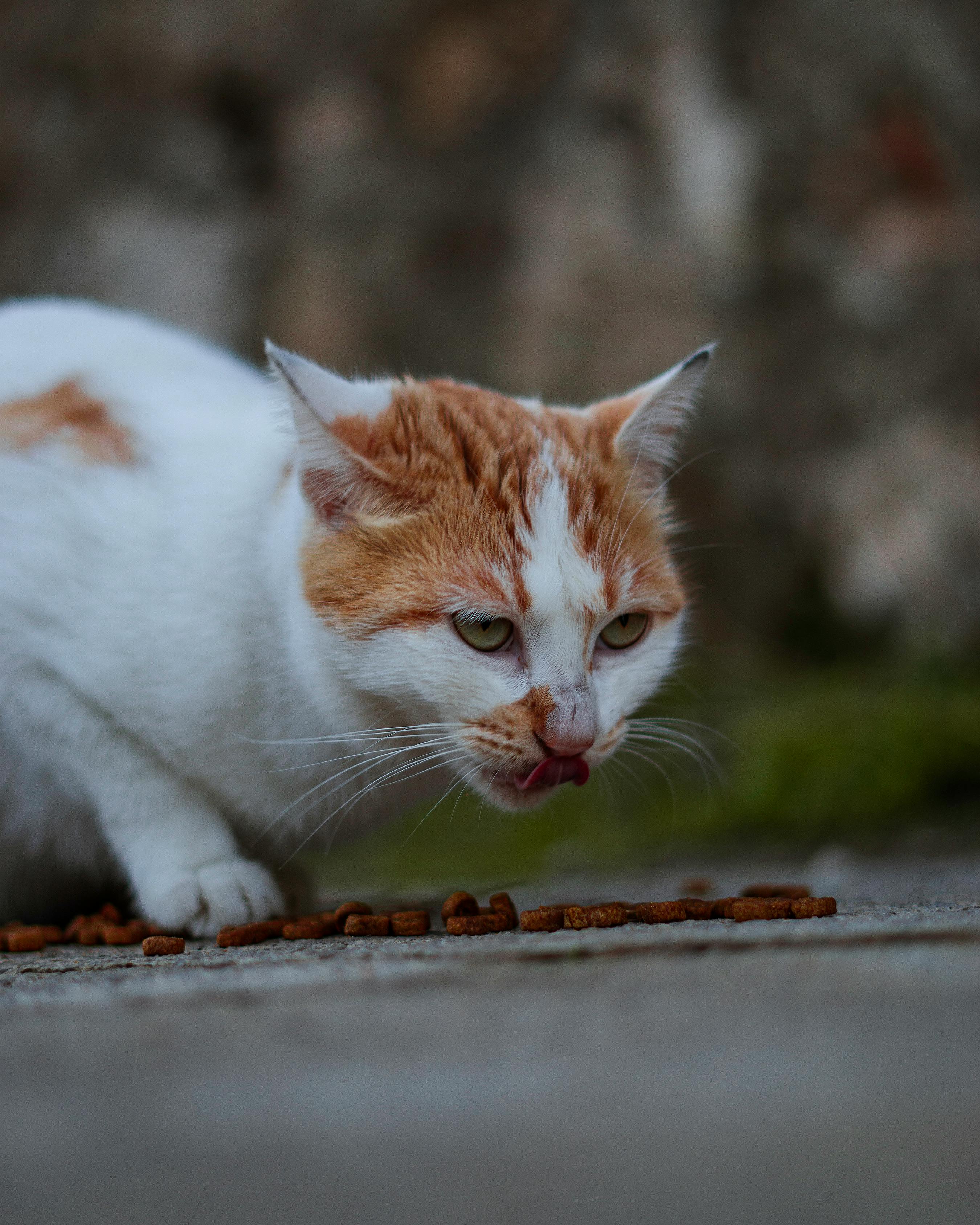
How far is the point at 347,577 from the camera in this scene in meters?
2.03

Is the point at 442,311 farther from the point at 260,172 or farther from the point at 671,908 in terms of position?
the point at 671,908

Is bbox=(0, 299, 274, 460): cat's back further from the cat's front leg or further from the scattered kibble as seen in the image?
the scattered kibble

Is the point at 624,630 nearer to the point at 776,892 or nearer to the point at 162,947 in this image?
the point at 776,892

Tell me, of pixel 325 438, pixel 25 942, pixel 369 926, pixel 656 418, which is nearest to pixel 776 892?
pixel 369 926

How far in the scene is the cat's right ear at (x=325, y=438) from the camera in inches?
76.6

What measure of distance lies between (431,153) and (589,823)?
3.88 metres

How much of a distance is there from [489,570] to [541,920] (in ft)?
1.93

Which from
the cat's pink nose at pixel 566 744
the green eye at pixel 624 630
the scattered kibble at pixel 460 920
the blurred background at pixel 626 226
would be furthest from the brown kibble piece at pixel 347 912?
the blurred background at pixel 626 226

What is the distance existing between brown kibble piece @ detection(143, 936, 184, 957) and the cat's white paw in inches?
8.4

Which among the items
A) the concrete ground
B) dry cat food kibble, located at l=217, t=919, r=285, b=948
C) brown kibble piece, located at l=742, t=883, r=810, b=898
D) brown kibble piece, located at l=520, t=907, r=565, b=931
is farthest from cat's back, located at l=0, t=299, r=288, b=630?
brown kibble piece, located at l=742, t=883, r=810, b=898

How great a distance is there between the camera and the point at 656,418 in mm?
2275

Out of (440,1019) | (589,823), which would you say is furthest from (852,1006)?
(589,823)

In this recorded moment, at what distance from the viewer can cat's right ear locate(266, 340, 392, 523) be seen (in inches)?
76.6

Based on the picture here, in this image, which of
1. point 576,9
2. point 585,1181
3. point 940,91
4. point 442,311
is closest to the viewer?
point 585,1181
